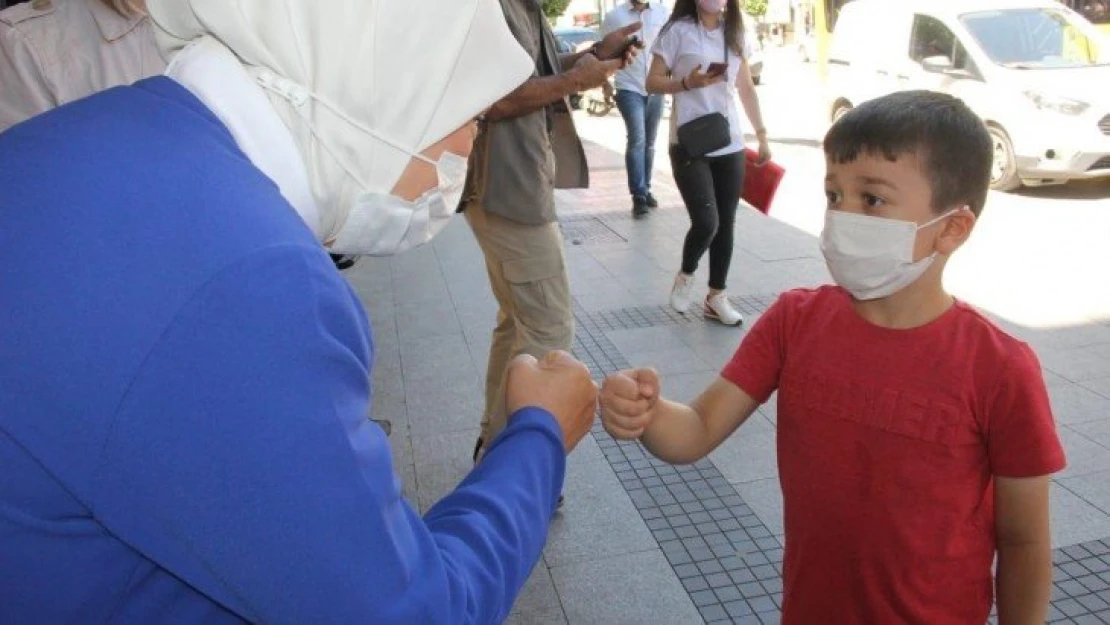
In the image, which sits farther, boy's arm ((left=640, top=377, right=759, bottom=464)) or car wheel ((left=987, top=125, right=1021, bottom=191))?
car wheel ((left=987, top=125, right=1021, bottom=191))

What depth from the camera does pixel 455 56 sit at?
117 cm

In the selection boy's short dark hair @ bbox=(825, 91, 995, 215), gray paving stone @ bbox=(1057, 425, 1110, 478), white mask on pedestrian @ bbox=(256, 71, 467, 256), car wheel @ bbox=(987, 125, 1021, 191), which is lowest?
car wheel @ bbox=(987, 125, 1021, 191)

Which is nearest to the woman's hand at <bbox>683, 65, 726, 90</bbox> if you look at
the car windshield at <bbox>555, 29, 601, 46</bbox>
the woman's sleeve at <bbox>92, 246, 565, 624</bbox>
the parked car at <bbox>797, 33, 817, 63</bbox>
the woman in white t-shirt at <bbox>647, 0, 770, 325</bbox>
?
the woman in white t-shirt at <bbox>647, 0, 770, 325</bbox>

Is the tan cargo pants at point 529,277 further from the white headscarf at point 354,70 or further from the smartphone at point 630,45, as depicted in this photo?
the white headscarf at point 354,70

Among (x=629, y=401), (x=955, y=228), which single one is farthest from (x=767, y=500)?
(x=955, y=228)

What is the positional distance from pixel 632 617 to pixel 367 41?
2.19 metres

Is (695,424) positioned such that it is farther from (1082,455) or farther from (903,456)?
(1082,455)

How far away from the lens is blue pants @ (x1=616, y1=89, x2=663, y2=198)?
834 centimetres

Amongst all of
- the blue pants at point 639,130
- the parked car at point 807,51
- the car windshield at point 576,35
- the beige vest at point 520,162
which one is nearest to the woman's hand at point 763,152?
the beige vest at point 520,162

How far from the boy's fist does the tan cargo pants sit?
134 centimetres

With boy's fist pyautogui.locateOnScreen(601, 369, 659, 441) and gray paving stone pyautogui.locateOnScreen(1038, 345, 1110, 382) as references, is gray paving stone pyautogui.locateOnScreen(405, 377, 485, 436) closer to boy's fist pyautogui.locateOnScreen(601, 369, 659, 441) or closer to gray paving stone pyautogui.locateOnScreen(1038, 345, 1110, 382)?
boy's fist pyautogui.locateOnScreen(601, 369, 659, 441)

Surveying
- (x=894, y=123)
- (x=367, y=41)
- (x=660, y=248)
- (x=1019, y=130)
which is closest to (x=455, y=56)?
(x=367, y=41)

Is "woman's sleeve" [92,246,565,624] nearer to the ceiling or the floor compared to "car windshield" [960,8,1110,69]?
nearer to the ceiling


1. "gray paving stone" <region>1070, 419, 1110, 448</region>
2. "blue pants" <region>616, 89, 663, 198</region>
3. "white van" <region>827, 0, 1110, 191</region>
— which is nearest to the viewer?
"gray paving stone" <region>1070, 419, 1110, 448</region>
